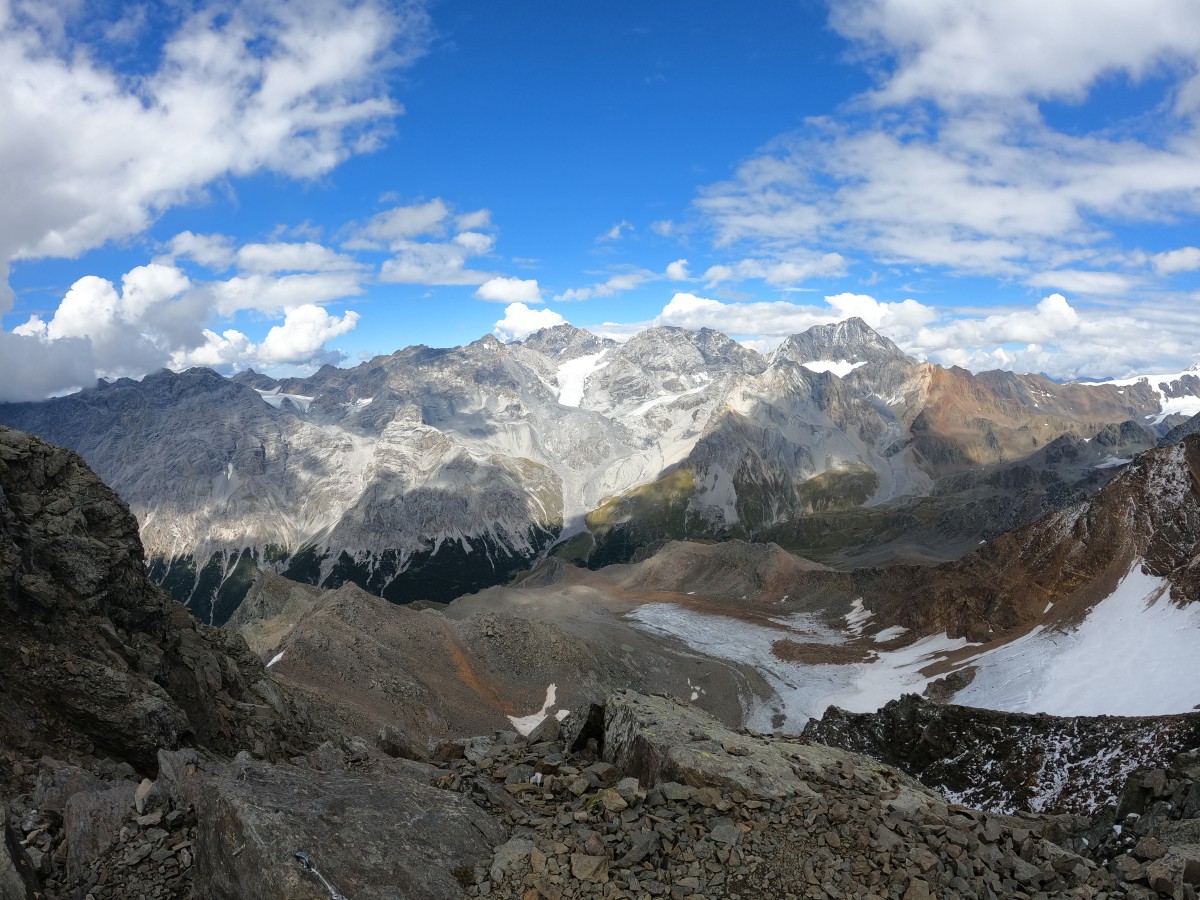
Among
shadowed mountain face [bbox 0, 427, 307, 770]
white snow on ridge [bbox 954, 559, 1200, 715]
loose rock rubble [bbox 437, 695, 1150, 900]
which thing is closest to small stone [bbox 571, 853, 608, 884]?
loose rock rubble [bbox 437, 695, 1150, 900]

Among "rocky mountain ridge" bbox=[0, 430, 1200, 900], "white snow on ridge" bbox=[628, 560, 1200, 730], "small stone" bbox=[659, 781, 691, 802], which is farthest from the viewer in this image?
"white snow on ridge" bbox=[628, 560, 1200, 730]

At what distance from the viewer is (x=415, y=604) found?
141 meters

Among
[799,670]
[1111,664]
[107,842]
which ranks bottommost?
[799,670]

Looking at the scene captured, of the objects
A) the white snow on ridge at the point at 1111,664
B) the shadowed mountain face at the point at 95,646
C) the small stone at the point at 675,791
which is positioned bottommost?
the white snow on ridge at the point at 1111,664

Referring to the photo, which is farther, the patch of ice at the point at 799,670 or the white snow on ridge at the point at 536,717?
the patch of ice at the point at 799,670

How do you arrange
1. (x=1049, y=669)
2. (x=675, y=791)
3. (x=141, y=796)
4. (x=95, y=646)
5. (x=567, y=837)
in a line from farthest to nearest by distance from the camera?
(x=1049, y=669)
(x=95, y=646)
(x=675, y=791)
(x=141, y=796)
(x=567, y=837)

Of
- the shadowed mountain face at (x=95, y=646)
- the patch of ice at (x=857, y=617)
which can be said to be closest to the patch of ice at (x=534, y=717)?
the shadowed mountain face at (x=95, y=646)

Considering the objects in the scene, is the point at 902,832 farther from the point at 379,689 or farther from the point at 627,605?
the point at 627,605

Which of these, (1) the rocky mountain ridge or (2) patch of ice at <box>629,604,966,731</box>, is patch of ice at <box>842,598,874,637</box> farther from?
(1) the rocky mountain ridge

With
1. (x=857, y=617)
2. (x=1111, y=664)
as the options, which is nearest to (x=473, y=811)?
(x=1111, y=664)

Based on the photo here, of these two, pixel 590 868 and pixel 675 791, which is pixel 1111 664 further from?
pixel 590 868

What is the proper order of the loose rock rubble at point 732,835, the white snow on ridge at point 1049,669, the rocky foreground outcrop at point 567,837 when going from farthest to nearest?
the white snow on ridge at point 1049,669
the loose rock rubble at point 732,835
the rocky foreground outcrop at point 567,837

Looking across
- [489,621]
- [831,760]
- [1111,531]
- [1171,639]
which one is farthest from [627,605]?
[831,760]

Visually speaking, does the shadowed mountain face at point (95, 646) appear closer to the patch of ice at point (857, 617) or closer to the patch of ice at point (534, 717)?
the patch of ice at point (534, 717)
